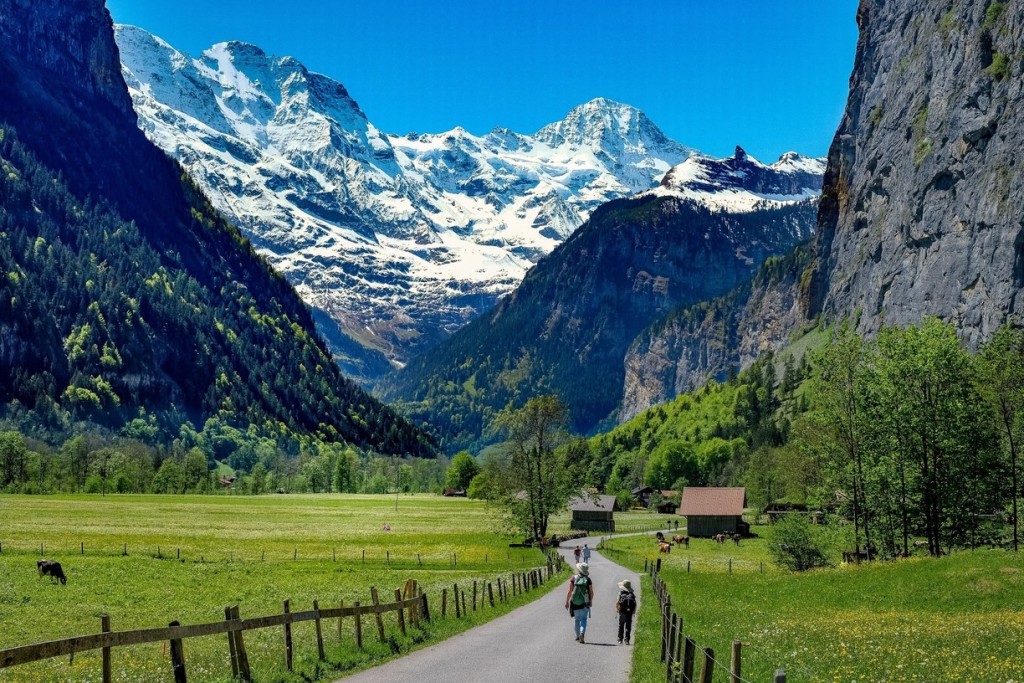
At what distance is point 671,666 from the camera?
2420 cm

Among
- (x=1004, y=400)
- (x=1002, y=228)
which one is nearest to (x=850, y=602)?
→ (x=1004, y=400)

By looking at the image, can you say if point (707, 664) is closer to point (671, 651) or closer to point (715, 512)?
point (671, 651)

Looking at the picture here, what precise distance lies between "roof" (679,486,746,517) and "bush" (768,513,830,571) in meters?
63.1

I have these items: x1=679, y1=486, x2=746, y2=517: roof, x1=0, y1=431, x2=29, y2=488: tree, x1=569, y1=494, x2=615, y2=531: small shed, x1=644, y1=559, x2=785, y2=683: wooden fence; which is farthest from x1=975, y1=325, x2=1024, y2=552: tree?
x1=0, y1=431, x2=29, y2=488: tree

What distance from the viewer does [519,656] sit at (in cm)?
2880

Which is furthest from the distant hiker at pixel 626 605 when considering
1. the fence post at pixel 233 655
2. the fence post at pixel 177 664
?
the fence post at pixel 177 664

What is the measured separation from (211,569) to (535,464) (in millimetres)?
45160

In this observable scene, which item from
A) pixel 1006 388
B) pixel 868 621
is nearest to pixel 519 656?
pixel 868 621

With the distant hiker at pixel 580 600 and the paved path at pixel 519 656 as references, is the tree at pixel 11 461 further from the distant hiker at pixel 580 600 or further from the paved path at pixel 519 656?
the distant hiker at pixel 580 600

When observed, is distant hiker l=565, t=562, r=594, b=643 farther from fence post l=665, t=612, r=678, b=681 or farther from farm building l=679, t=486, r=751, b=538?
farm building l=679, t=486, r=751, b=538

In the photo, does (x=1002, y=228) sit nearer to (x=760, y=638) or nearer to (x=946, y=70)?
(x=946, y=70)

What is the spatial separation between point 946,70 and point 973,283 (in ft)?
159

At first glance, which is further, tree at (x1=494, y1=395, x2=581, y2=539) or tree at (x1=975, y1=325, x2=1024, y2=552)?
tree at (x1=494, y1=395, x2=581, y2=539)

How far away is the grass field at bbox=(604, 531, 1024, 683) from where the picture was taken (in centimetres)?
2362
